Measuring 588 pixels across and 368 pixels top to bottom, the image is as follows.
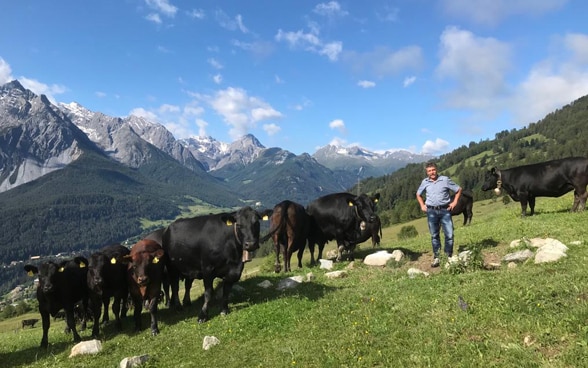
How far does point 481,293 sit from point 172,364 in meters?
7.47

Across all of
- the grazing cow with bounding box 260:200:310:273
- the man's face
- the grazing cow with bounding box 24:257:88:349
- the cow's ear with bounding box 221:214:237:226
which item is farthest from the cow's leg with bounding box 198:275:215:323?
the man's face

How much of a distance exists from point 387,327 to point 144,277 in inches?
293

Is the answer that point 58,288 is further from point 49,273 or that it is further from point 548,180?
point 548,180

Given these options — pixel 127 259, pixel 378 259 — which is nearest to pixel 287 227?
pixel 378 259

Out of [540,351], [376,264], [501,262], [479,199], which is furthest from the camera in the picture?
[479,199]

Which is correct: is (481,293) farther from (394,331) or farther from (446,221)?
(446,221)

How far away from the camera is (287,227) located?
60.2 ft

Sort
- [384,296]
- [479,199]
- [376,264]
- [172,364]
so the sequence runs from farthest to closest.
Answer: [479,199] → [376,264] → [384,296] → [172,364]

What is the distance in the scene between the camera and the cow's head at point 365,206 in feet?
57.6

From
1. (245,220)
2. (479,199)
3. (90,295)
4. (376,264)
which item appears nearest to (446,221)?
(376,264)

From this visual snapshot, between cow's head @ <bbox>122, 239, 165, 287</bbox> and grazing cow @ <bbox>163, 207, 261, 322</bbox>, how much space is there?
3.09 feet

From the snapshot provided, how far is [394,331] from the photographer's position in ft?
27.5

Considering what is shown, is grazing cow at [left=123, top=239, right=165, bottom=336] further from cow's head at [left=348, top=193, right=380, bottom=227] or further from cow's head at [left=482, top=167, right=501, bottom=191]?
cow's head at [left=482, top=167, right=501, bottom=191]

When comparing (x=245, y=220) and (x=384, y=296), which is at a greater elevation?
(x=245, y=220)
